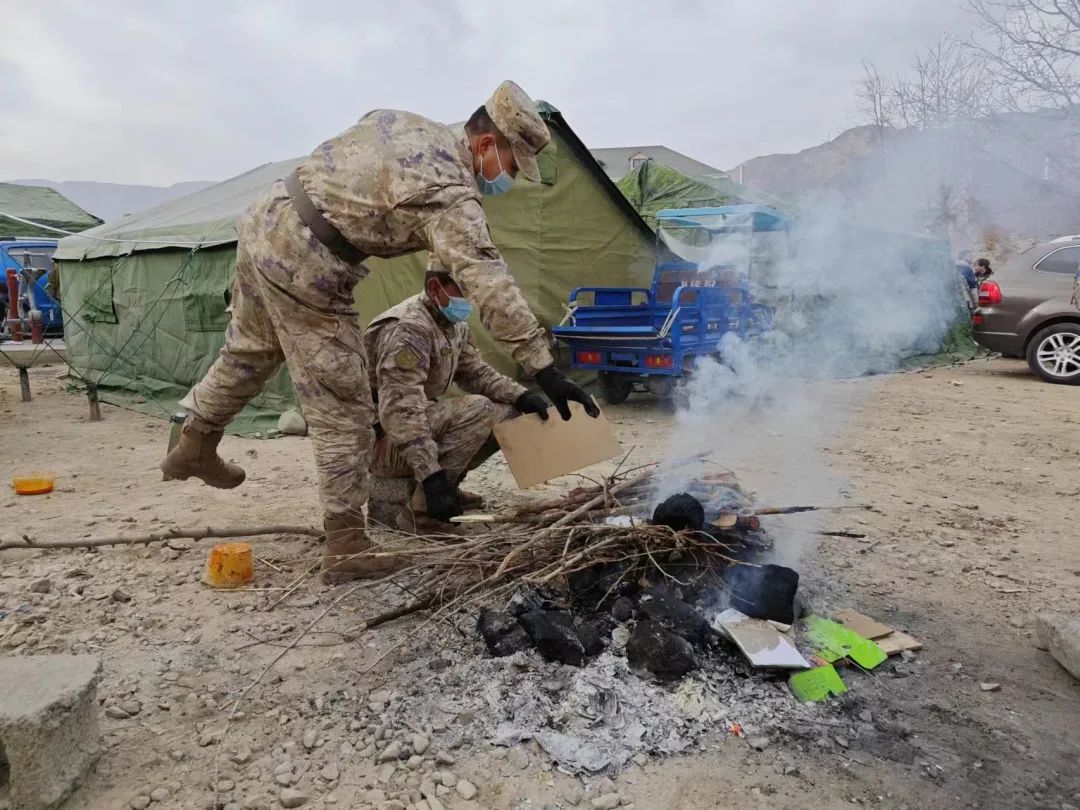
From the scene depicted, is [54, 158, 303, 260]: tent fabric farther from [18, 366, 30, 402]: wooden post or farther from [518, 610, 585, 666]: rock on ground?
[518, 610, 585, 666]: rock on ground

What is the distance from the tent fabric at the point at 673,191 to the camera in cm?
1129

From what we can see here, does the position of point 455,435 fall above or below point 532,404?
below

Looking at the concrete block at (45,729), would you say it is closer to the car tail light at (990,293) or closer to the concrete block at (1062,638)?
the concrete block at (1062,638)

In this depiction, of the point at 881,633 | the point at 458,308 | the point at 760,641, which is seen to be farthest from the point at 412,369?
the point at 881,633

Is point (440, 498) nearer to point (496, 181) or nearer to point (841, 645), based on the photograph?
point (496, 181)

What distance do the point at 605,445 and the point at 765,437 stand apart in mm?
2918

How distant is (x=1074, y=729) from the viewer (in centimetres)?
212

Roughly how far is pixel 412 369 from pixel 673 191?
31.0ft

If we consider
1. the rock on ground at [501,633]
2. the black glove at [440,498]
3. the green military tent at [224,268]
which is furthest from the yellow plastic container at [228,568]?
the green military tent at [224,268]

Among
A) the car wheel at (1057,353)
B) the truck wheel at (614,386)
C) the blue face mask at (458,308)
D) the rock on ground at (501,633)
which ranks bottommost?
the rock on ground at (501,633)

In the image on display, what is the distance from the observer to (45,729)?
67.7 inches

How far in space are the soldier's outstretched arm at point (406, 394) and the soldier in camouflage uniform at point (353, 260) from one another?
7.9 inches

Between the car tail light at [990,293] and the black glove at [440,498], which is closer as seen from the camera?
the black glove at [440,498]

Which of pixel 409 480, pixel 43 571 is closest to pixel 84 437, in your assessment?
pixel 43 571
